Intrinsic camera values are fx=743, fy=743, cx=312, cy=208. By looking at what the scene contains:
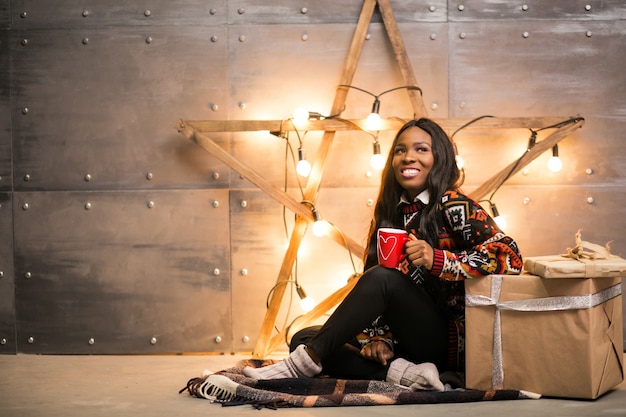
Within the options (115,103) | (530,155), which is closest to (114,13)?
(115,103)

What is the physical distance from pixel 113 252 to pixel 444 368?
151cm

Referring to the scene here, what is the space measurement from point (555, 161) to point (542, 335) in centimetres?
98

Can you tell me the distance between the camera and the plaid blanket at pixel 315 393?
2201mm

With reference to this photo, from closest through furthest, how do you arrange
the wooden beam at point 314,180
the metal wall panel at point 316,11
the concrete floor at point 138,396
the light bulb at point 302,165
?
the concrete floor at point 138,396 → the light bulb at point 302,165 → the wooden beam at point 314,180 → the metal wall panel at point 316,11

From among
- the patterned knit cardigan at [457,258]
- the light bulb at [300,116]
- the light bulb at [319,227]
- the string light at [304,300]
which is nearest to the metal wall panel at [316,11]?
the light bulb at [300,116]

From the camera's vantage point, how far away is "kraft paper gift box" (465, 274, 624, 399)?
7.08 feet

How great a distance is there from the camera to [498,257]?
226 cm

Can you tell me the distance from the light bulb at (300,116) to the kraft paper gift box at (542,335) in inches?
39.4

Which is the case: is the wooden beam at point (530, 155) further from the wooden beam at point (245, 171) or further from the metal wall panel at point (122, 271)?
the metal wall panel at point (122, 271)

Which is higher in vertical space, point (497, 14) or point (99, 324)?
point (497, 14)

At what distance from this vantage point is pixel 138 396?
2375 mm

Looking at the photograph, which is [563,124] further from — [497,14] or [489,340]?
[489,340]

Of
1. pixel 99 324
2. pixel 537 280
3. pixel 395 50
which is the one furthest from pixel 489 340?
→ pixel 99 324

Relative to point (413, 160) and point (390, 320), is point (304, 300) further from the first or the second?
point (413, 160)
